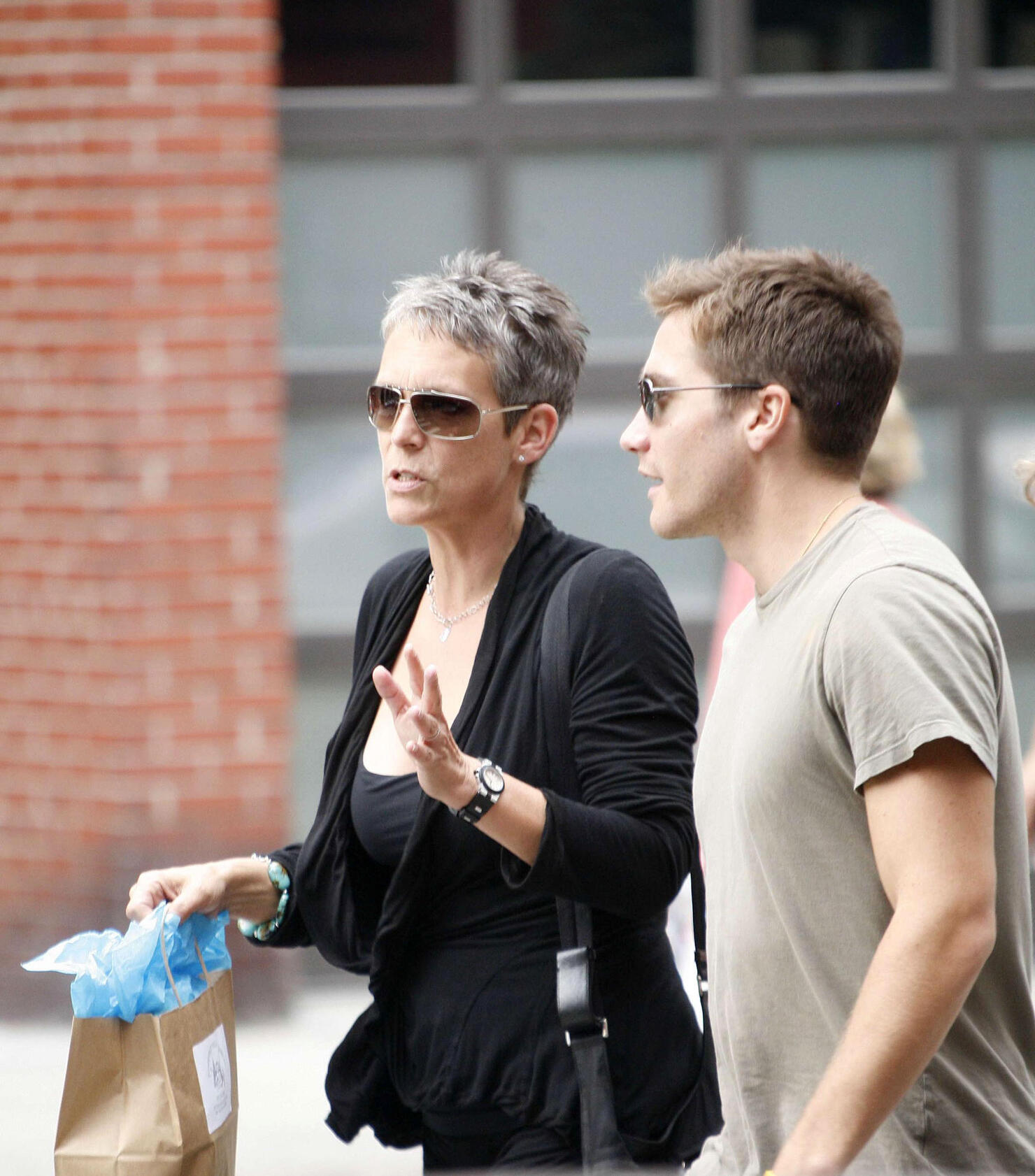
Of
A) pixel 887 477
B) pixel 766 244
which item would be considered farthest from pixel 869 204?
pixel 887 477

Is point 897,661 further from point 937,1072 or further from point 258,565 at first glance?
point 258,565

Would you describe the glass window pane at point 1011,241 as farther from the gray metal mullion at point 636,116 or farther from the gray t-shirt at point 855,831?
the gray t-shirt at point 855,831

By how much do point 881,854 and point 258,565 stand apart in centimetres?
373

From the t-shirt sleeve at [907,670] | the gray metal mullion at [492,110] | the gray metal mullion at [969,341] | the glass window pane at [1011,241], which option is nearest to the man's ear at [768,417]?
the t-shirt sleeve at [907,670]

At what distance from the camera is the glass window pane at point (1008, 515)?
580 cm

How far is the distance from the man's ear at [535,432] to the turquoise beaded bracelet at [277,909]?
31.5 inches

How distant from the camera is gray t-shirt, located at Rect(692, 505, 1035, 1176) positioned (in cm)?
174

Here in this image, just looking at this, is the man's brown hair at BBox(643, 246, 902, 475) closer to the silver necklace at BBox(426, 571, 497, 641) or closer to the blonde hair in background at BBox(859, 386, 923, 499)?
the silver necklace at BBox(426, 571, 497, 641)

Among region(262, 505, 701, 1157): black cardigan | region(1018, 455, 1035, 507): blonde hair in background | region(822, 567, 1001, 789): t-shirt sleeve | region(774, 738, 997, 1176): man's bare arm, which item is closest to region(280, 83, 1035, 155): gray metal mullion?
region(262, 505, 701, 1157): black cardigan

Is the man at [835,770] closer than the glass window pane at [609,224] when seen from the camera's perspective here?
Yes

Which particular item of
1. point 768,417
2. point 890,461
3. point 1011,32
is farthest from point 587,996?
point 1011,32

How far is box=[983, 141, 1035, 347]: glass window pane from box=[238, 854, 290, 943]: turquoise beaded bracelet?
413 cm

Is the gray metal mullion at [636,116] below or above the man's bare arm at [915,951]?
above

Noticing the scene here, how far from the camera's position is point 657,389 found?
7.06 ft
